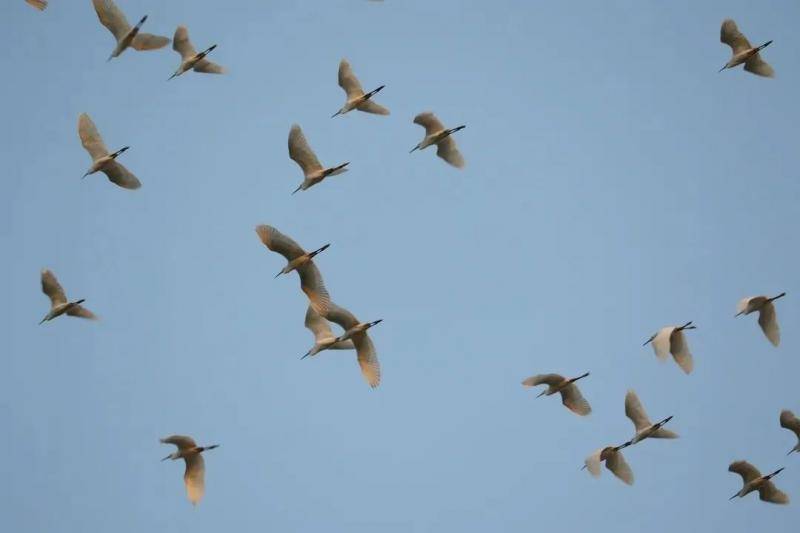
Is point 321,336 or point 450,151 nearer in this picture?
point 321,336

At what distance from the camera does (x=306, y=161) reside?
41.2 meters

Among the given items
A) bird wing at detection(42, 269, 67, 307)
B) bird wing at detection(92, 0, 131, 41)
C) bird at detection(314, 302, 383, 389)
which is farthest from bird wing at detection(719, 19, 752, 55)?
bird wing at detection(42, 269, 67, 307)

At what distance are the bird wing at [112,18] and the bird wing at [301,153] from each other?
4758 mm

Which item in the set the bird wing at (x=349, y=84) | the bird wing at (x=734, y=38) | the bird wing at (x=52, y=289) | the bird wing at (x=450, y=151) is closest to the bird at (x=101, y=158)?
the bird wing at (x=52, y=289)

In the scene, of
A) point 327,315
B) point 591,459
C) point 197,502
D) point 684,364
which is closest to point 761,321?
point 684,364

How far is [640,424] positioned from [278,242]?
1021cm

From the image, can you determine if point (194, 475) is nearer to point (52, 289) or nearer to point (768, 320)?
point (52, 289)

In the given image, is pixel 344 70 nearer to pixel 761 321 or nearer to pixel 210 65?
pixel 210 65

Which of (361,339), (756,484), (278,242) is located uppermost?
(278,242)

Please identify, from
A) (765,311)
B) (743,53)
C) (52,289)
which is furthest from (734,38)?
(52,289)

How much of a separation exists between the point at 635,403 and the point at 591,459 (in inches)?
70.2

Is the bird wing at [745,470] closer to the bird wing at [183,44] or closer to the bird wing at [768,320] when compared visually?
the bird wing at [768,320]

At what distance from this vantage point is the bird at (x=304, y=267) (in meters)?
38.2

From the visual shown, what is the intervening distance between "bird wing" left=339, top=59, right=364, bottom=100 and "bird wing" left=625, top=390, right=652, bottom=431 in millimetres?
10378
